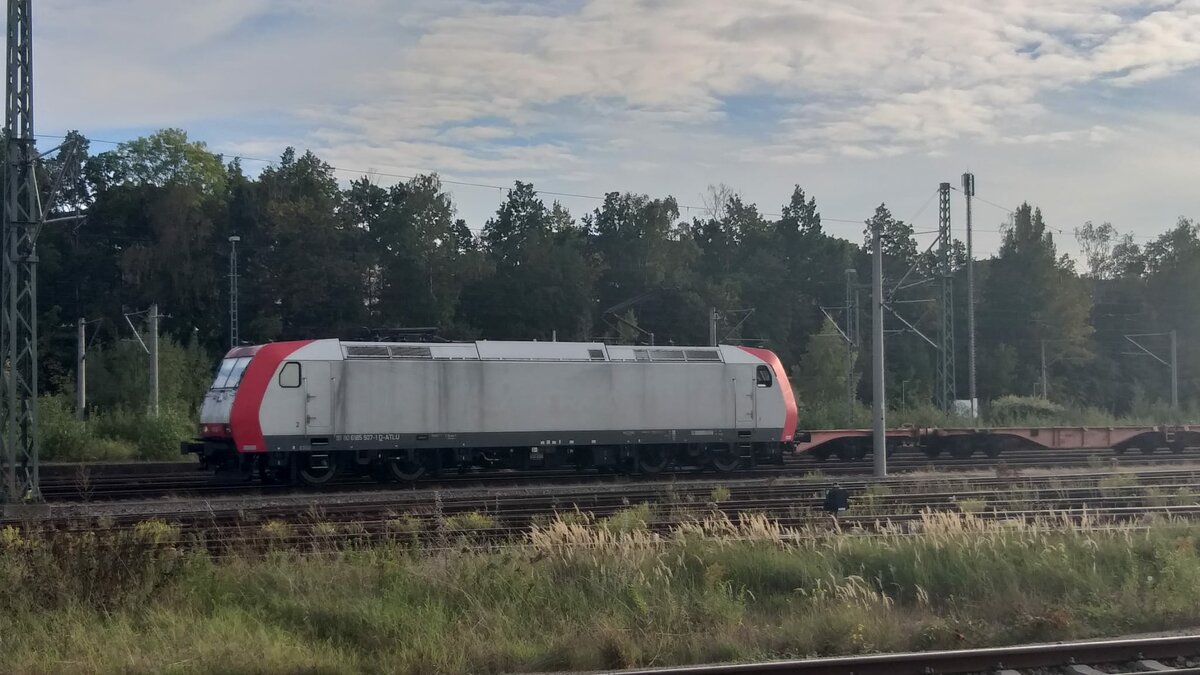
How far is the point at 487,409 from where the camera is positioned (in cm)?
2403

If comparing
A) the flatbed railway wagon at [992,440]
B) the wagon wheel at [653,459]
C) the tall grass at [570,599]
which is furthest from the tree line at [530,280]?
the tall grass at [570,599]

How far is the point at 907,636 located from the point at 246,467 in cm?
1617

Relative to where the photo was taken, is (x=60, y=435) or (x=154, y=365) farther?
(x=154, y=365)

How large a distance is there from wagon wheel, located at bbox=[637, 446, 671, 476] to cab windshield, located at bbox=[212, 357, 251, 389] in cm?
940

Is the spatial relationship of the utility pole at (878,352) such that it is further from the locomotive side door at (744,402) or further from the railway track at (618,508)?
the locomotive side door at (744,402)

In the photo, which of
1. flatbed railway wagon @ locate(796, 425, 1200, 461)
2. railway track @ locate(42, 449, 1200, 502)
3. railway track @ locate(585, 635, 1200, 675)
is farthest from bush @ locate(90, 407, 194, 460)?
railway track @ locate(585, 635, 1200, 675)

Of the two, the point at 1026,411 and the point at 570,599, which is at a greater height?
the point at 1026,411

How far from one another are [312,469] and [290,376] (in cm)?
228

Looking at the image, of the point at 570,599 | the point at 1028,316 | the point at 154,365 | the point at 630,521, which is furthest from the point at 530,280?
the point at 570,599

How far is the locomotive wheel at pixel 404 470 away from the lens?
23.8m

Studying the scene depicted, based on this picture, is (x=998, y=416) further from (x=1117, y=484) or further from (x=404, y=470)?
(x=404, y=470)

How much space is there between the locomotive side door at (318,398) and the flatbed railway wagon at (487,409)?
0.07 feet

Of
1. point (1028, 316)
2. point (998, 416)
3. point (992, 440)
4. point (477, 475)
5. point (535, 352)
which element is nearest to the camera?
point (535, 352)

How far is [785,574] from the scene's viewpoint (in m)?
10.9
